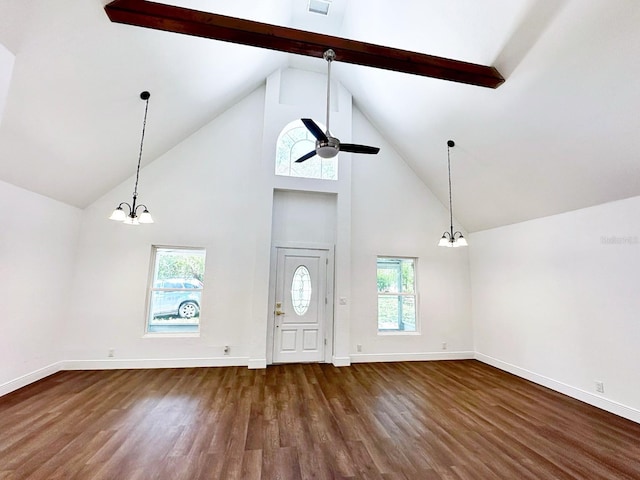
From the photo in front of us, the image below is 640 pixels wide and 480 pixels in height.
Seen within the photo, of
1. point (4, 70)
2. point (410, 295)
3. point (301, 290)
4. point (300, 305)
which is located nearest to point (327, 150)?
point (4, 70)

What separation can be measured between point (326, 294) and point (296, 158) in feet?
9.01

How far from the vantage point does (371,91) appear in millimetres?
5133

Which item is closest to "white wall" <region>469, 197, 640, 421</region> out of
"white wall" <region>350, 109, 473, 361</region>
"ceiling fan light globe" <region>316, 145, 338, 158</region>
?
"white wall" <region>350, 109, 473, 361</region>

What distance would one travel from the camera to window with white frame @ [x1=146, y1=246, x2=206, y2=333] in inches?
190

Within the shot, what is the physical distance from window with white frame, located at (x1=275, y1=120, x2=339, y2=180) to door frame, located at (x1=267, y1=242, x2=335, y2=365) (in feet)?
4.50

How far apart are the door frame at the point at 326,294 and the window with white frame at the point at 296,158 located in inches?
54.0

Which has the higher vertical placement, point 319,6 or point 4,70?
point 319,6

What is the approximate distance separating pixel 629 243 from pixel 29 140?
23.1 ft

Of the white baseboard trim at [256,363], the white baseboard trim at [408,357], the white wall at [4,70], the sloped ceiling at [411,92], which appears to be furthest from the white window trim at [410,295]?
the white wall at [4,70]

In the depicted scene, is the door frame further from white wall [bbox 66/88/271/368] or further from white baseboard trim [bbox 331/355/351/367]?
white wall [bbox 66/88/271/368]

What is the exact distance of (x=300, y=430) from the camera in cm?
283

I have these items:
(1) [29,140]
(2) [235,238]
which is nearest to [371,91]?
(2) [235,238]

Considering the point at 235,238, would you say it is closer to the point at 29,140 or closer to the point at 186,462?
the point at 29,140

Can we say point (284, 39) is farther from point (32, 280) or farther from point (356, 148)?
point (32, 280)
